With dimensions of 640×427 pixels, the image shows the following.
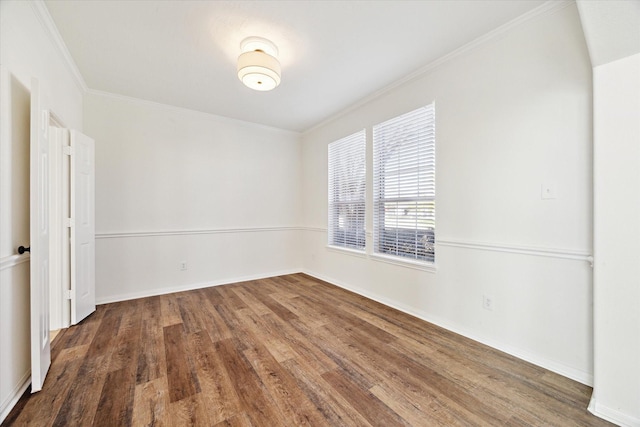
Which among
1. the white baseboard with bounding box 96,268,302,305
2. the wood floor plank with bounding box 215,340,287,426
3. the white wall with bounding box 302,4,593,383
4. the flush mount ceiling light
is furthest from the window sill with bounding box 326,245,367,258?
the flush mount ceiling light

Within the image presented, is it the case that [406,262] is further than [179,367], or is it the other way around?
[406,262]

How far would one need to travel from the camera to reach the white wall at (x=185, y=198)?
334 cm

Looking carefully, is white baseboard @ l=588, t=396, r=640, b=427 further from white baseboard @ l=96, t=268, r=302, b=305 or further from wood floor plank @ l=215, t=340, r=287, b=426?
white baseboard @ l=96, t=268, r=302, b=305

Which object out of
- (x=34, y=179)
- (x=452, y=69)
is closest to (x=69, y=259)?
(x=34, y=179)

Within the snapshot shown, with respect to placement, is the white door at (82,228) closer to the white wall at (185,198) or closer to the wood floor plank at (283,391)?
the white wall at (185,198)

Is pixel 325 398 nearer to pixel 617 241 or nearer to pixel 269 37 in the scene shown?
pixel 617 241

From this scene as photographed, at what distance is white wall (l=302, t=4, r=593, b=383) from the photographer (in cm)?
178

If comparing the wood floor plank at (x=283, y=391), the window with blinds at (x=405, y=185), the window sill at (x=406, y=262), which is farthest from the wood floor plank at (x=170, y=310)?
the window with blinds at (x=405, y=185)

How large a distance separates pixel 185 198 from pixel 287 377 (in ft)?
10.1

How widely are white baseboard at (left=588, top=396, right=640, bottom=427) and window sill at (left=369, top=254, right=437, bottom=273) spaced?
135 cm

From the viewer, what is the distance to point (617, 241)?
1437 millimetres

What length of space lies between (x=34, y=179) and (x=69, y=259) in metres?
1.48

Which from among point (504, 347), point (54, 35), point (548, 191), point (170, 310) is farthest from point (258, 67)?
point (504, 347)

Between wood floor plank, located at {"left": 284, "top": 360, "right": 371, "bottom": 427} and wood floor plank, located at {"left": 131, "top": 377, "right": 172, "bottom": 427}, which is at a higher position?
wood floor plank, located at {"left": 284, "top": 360, "right": 371, "bottom": 427}
